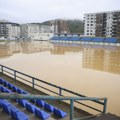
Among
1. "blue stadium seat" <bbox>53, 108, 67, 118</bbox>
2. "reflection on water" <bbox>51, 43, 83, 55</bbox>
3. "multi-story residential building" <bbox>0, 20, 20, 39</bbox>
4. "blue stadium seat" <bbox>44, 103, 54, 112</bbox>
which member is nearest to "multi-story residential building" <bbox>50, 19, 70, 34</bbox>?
"multi-story residential building" <bbox>0, 20, 20, 39</bbox>

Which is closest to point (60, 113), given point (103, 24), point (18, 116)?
point (18, 116)

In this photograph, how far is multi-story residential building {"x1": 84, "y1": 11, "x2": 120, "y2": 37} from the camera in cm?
6781

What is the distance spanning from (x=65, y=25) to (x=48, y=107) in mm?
130526

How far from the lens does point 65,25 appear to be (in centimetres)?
13375

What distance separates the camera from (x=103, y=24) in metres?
72.4

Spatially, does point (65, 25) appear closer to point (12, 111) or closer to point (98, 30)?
point (98, 30)

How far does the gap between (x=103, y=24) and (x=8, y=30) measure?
72727mm

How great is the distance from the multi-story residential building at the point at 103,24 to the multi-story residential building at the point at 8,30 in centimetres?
5564

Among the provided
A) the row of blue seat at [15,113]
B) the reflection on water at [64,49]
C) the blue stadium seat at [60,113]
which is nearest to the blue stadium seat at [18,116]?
the row of blue seat at [15,113]

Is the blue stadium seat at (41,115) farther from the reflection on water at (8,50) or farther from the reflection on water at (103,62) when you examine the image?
the reflection on water at (8,50)

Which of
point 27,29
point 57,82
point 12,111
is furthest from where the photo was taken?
point 27,29

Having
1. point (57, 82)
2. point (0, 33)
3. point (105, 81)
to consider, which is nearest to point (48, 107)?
point (57, 82)

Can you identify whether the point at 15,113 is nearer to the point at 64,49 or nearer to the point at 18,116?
the point at 18,116

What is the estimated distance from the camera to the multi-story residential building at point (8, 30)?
118 meters
